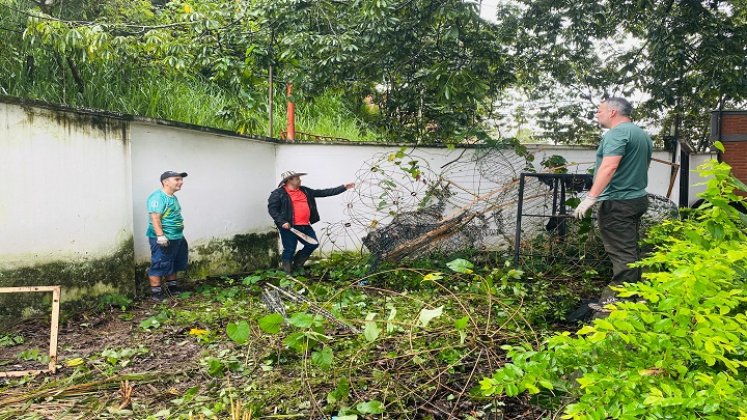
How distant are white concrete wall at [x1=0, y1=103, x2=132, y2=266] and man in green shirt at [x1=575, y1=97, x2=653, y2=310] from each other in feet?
13.8

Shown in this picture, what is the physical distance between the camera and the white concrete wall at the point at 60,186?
420 centimetres

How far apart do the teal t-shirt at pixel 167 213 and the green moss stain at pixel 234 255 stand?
759 mm

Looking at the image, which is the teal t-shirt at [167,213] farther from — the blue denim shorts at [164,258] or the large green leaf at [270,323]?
the large green leaf at [270,323]

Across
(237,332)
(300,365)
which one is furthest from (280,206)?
(237,332)

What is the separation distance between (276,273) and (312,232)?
2.39 feet

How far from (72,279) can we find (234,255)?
91.3 inches

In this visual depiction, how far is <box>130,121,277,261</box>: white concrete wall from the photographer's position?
548 cm

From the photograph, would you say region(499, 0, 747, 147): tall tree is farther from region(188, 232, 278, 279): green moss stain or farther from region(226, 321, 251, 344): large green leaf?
region(226, 321, 251, 344): large green leaf

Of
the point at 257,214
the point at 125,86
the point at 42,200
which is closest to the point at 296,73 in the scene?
the point at 257,214

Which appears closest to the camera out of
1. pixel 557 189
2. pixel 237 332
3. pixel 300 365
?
pixel 237 332

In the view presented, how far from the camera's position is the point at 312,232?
6930mm

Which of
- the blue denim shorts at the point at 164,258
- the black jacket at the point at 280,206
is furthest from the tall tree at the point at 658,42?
the blue denim shorts at the point at 164,258

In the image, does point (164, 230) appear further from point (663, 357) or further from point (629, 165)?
point (663, 357)

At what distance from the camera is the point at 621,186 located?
13.1 feet
